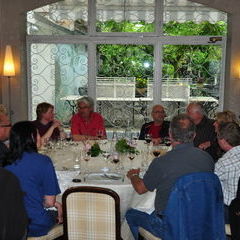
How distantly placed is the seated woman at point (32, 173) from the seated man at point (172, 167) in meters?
0.65

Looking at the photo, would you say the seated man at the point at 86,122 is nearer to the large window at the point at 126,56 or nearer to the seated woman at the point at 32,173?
the large window at the point at 126,56

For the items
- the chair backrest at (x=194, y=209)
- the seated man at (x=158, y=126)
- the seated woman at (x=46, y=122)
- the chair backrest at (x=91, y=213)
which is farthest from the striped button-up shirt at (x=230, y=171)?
the seated woman at (x=46, y=122)

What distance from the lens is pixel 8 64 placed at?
641cm

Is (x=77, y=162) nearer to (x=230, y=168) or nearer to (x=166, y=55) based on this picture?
(x=230, y=168)

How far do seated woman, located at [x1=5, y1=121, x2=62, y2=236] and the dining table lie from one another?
316 millimetres

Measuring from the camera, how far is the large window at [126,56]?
266 inches

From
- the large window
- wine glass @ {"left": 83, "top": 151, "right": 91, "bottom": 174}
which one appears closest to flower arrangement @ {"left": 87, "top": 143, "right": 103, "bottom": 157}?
wine glass @ {"left": 83, "top": 151, "right": 91, "bottom": 174}

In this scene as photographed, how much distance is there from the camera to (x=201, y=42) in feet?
22.3

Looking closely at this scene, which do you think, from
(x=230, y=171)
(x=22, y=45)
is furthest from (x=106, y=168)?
(x=22, y=45)

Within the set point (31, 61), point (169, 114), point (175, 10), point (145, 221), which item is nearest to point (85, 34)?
point (31, 61)

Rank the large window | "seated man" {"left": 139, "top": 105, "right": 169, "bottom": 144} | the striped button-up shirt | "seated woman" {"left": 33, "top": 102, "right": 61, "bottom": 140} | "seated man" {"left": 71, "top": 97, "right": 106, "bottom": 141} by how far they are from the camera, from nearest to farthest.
Answer: 1. the striped button-up shirt
2. "seated woman" {"left": 33, "top": 102, "right": 61, "bottom": 140}
3. "seated man" {"left": 139, "top": 105, "right": 169, "bottom": 144}
4. "seated man" {"left": 71, "top": 97, "right": 106, "bottom": 141}
5. the large window

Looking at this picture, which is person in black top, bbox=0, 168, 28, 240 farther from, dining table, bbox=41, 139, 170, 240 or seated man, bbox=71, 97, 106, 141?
seated man, bbox=71, 97, 106, 141

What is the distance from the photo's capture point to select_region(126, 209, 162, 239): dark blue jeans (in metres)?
3.00

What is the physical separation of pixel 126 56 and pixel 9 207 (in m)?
5.32
